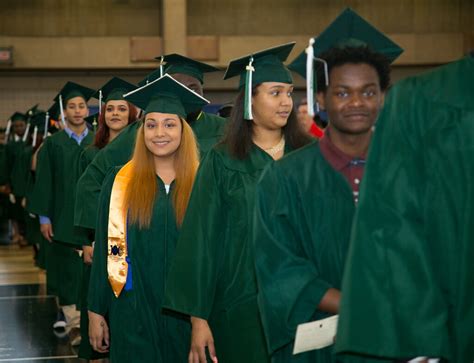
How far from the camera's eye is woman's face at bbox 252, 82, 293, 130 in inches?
178

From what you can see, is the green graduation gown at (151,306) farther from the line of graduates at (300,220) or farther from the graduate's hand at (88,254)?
the graduate's hand at (88,254)

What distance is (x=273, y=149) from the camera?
4570 millimetres

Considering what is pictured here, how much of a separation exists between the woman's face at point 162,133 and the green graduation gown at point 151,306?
20 cm

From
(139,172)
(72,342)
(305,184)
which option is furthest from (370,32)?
(72,342)

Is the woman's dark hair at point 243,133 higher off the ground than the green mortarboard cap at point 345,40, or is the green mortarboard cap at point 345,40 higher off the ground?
the green mortarboard cap at point 345,40

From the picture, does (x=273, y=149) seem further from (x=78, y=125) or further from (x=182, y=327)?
(x=78, y=125)

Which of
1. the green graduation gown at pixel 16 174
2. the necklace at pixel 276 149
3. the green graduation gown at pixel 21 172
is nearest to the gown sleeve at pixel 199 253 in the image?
the necklace at pixel 276 149

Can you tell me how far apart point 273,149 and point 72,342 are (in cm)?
417

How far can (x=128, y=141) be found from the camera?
6.32 metres

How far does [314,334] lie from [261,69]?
1.78 m

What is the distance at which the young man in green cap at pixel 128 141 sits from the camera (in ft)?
20.3

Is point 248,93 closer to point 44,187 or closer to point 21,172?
point 44,187

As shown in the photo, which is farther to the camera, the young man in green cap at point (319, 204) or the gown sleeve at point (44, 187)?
the gown sleeve at point (44, 187)

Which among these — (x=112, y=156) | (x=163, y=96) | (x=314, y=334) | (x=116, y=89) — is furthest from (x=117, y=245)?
(x=116, y=89)
